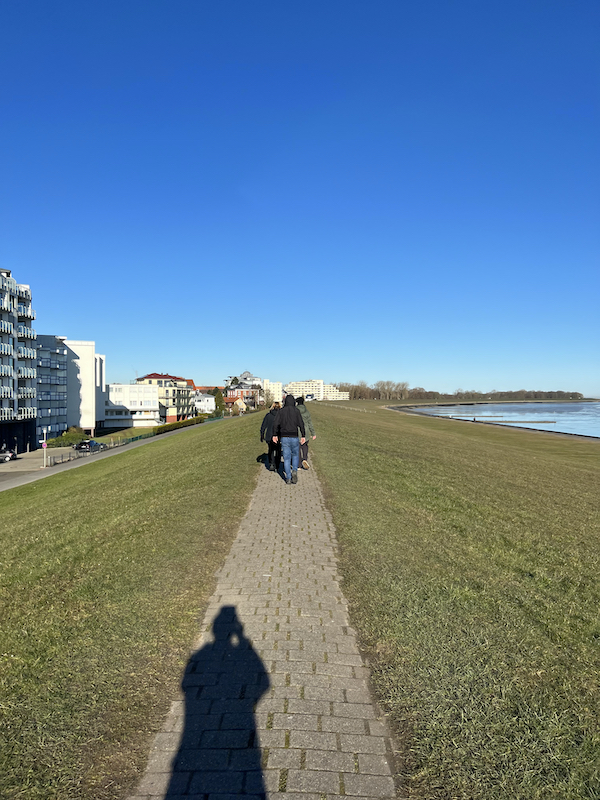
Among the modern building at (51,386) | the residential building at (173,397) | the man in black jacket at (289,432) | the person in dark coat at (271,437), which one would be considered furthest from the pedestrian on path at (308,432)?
the residential building at (173,397)

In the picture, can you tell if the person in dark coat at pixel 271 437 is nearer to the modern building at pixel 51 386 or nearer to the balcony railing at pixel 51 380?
the modern building at pixel 51 386

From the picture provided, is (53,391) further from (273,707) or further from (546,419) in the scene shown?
(546,419)

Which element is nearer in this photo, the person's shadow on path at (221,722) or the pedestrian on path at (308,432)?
the person's shadow on path at (221,722)

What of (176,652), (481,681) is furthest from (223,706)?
(481,681)

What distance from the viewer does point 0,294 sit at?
5344cm

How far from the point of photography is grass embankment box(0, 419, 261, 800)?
2975 mm

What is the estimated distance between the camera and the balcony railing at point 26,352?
56531mm

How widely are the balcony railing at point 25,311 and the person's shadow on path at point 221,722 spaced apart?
209 feet

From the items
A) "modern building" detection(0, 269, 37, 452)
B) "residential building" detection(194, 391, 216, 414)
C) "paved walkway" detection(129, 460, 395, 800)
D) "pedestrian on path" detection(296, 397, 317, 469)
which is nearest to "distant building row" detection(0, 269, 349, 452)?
"modern building" detection(0, 269, 37, 452)

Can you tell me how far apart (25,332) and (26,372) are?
5115 millimetres

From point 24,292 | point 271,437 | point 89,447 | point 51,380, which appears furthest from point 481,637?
point 51,380

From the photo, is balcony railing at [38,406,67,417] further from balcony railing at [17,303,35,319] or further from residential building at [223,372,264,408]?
residential building at [223,372,264,408]

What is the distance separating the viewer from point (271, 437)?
12.3m

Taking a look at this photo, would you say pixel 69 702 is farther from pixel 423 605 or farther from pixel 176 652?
pixel 423 605
